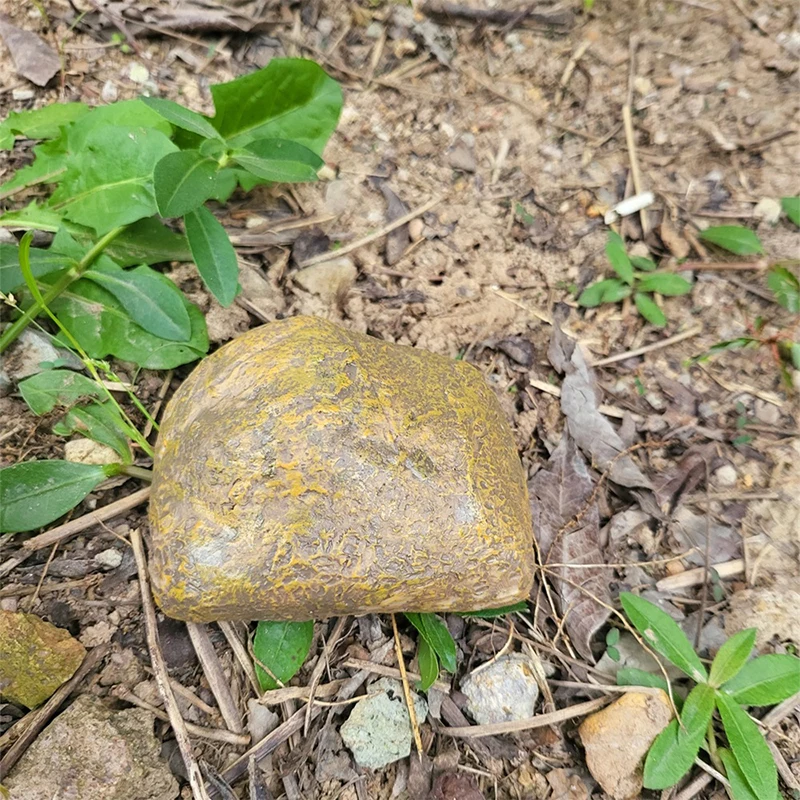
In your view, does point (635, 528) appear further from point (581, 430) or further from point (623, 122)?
point (623, 122)

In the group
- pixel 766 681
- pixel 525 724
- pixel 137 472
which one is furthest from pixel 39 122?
pixel 766 681

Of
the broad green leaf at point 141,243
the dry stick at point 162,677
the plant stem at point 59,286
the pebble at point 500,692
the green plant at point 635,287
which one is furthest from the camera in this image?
the green plant at point 635,287

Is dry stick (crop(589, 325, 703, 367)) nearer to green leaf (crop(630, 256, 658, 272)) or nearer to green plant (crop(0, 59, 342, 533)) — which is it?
green leaf (crop(630, 256, 658, 272))

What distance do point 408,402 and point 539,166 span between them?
160cm

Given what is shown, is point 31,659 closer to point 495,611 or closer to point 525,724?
point 495,611

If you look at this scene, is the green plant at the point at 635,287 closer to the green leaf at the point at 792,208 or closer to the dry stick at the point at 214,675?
the green leaf at the point at 792,208

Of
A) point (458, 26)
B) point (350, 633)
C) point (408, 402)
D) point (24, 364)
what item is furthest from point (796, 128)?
point (24, 364)

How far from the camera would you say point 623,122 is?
294 centimetres

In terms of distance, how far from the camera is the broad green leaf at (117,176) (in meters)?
2.09

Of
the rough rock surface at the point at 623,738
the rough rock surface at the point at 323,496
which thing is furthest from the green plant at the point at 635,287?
the rough rock surface at the point at 623,738

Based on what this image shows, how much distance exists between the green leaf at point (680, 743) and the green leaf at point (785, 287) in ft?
5.13

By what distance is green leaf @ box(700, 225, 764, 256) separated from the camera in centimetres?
267

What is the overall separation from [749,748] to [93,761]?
5.84 ft

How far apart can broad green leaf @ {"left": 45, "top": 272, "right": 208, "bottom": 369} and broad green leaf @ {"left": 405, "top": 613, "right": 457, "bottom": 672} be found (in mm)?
1077
